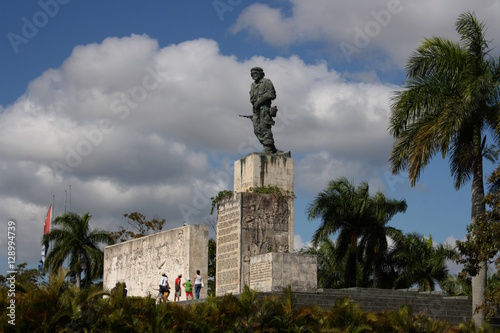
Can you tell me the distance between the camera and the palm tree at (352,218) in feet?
102

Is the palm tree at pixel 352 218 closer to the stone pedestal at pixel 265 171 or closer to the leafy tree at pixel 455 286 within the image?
the leafy tree at pixel 455 286

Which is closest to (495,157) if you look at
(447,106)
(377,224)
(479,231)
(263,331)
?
(447,106)

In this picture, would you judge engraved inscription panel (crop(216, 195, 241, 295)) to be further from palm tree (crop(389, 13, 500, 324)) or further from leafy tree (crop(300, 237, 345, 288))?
leafy tree (crop(300, 237, 345, 288))

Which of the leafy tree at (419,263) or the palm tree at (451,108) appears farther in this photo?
the leafy tree at (419,263)

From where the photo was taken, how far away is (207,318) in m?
12.6

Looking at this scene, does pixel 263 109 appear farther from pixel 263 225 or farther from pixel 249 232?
pixel 249 232

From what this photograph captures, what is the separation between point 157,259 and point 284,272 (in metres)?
9.42

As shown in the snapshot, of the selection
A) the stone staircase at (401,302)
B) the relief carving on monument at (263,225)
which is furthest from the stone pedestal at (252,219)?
the stone staircase at (401,302)

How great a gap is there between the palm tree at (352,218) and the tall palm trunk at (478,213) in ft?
41.0

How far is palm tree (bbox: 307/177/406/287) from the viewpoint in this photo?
3112 centimetres

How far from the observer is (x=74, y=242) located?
36625mm

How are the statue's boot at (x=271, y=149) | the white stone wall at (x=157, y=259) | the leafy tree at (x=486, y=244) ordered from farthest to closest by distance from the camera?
the white stone wall at (x=157, y=259) < the statue's boot at (x=271, y=149) < the leafy tree at (x=486, y=244)

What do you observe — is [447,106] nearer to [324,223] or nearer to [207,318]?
[207,318]

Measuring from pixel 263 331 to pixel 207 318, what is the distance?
0.90 meters
